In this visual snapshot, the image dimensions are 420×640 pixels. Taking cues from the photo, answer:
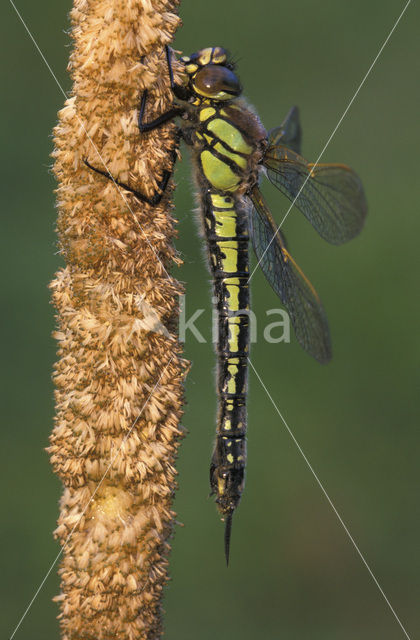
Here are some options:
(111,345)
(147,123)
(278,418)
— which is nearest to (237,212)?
(147,123)

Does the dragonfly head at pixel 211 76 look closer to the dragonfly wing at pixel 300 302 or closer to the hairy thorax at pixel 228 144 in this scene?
the hairy thorax at pixel 228 144

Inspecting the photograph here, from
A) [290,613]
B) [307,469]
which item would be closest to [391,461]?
[307,469]

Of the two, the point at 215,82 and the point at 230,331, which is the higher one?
the point at 215,82

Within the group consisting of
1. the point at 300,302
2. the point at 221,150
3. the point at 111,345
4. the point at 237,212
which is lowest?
the point at 111,345

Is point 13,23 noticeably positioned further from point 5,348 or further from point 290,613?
point 290,613

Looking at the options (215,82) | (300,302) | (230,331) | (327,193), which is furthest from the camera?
(300,302)

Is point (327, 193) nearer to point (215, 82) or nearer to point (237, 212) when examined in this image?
point (237, 212)

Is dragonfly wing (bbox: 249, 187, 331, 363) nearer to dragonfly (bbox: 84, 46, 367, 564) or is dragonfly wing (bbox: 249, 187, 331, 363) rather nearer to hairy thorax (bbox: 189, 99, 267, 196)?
dragonfly (bbox: 84, 46, 367, 564)

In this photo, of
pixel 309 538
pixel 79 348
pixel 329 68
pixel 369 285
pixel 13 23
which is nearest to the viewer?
pixel 79 348
